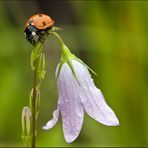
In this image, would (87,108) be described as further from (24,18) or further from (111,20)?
(24,18)

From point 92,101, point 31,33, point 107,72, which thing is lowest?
point 107,72

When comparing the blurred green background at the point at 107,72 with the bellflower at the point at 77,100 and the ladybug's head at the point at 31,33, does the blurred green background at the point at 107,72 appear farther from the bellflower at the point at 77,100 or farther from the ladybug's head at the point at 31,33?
the ladybug's head at the point at 31,33

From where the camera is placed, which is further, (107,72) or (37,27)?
(107,72)

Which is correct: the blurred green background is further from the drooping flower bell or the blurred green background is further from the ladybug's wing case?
the ladybug's wing case

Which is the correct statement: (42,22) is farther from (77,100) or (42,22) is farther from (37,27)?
(77,100)

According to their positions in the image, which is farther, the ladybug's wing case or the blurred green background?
the blurred green background

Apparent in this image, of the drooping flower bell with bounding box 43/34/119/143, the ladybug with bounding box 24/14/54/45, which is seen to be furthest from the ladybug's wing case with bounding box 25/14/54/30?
the drooping flower bell with bounding box 43/34/119/143

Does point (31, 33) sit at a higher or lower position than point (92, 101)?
higher

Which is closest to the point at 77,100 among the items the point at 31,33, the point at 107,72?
the point at 31,33
